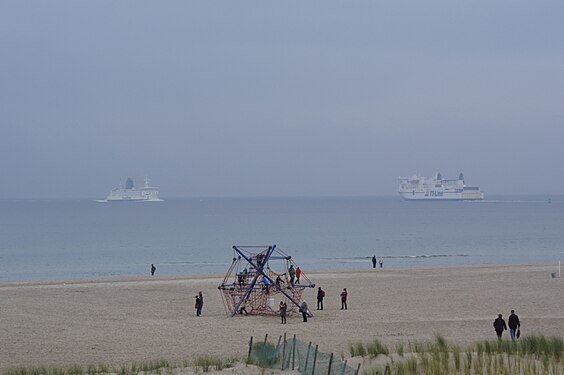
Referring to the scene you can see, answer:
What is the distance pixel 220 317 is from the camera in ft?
84.9

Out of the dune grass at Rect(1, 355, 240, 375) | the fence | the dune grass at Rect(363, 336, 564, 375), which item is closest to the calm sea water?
the dune grass at Rect(1, 355, 240, 375)

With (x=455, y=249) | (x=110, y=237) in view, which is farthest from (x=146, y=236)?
(x=455, y=249)

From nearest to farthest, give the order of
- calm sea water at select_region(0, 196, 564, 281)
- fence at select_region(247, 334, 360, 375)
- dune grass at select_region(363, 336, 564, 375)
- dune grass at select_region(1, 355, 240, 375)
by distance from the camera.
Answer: dune grass at select_region(363, 336, 564, 375)
fence at select_region(247, 334, 360, 375)
dune grass at select_region(1, 355, 240, 375)
calm sea water at select_region(0, 196, 564, 281)

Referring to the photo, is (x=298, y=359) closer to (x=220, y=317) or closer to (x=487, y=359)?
(x=487, y=359)

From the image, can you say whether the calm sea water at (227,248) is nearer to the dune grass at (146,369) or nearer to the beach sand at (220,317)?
the beach sand at (220,317)

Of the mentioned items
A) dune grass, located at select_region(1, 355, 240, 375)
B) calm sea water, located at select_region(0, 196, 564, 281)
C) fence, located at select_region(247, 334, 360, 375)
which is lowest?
dune grass, located at select_region(1, 355, 240, 375)

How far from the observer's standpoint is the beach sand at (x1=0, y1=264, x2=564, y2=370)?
19750mm

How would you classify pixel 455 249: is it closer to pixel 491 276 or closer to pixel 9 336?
pixel 491 276

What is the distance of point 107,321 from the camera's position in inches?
1003

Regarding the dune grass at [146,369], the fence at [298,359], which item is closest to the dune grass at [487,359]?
the fence at [298,359]

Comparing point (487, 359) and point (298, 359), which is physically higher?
point (487, 359)

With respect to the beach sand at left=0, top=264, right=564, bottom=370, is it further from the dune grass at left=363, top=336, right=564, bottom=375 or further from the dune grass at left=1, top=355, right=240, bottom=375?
the dune grass at left=363, top=336, right=564, bottom=375

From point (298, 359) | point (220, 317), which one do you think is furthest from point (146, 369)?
point (220, 317)

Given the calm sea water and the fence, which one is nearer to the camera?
the fence
